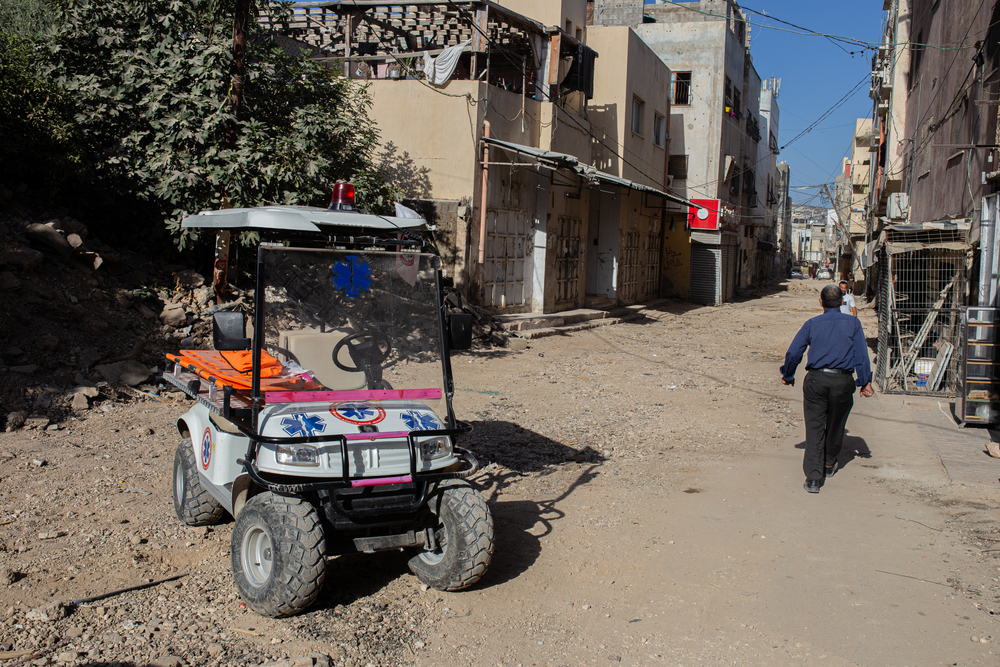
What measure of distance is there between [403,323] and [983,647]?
3.64m

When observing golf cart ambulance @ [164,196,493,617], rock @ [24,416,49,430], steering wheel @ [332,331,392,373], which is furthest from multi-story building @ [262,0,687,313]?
steering wheel @ [332,331,392,373]

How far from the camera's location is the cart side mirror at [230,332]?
4.67 metres

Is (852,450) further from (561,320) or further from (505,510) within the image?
(561,320)

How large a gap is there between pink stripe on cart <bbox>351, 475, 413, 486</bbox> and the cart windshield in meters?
0.36

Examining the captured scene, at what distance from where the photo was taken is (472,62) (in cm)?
1709

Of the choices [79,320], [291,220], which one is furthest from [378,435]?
[79,320]

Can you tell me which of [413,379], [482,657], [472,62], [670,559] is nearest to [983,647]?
[670,559]

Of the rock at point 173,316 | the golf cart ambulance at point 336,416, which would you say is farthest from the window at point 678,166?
the golf cart ambulance at point 336,416

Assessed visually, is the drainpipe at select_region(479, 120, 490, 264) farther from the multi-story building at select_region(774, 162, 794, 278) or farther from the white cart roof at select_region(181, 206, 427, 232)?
the multi-story building at select_region(774, 162, 794, 278)

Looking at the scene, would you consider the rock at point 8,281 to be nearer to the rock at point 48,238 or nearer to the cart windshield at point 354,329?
the rock at point 48,238

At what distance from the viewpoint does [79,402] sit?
896 centimetres

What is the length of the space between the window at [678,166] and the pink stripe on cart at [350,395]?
3076cm

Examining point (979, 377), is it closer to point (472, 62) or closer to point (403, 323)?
point (403, 323)

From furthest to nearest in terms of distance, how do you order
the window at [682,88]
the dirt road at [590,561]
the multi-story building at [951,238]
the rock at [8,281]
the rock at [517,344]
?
the window at [682,88] → the rock at [517,344] → the multi-story building at [951,238] → the rock at [8,281] → the dirt road at [590,561]
